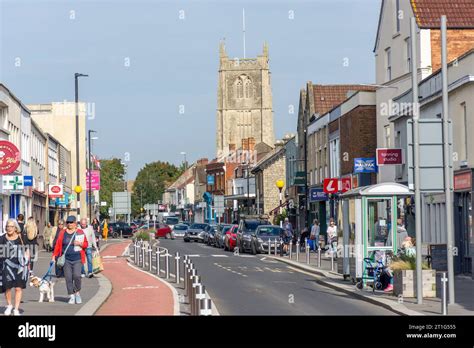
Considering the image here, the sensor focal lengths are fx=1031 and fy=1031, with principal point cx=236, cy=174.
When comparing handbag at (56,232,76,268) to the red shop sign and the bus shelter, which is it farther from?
the red shop sign

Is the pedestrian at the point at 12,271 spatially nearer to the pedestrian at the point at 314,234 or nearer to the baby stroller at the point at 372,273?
the baby stroller at the point at 372,273

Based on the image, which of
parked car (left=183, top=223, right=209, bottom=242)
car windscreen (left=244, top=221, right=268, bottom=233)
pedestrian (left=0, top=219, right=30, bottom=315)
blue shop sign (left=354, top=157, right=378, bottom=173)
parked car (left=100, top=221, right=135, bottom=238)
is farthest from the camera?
parked car (left=100, top=221, right=135, bottom=238)

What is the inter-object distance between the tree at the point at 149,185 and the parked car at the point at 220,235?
99368 millimetres

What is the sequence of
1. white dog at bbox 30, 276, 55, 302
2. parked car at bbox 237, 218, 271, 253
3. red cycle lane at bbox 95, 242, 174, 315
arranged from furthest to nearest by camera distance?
parked car at bbox 237, 218, 271, 253 → white dog at bbox 30, 276, 55, 302 → red cycle lane at bbox 95, 242, 174, 315

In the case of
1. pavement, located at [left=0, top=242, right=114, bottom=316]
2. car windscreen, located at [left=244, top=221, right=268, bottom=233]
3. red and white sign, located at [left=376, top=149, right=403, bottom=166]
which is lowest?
pavement, located at [left=0, top=242, right=114, bottom=316]

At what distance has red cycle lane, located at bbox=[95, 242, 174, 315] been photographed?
19.9 meters

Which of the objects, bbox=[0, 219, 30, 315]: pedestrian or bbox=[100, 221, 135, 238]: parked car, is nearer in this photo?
bbox=[0, 219, 30, 315]: pedestrian

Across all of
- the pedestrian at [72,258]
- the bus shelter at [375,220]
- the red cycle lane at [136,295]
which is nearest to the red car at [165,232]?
the red cycle lane at [136,295]

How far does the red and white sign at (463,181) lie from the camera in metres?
31.1

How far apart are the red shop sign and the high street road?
7327 millimetres

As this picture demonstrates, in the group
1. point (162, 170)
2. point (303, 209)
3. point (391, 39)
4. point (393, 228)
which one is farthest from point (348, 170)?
point (162, 170)

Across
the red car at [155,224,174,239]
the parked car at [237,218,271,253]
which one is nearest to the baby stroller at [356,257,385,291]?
the parked car at [237,218,271,253]
